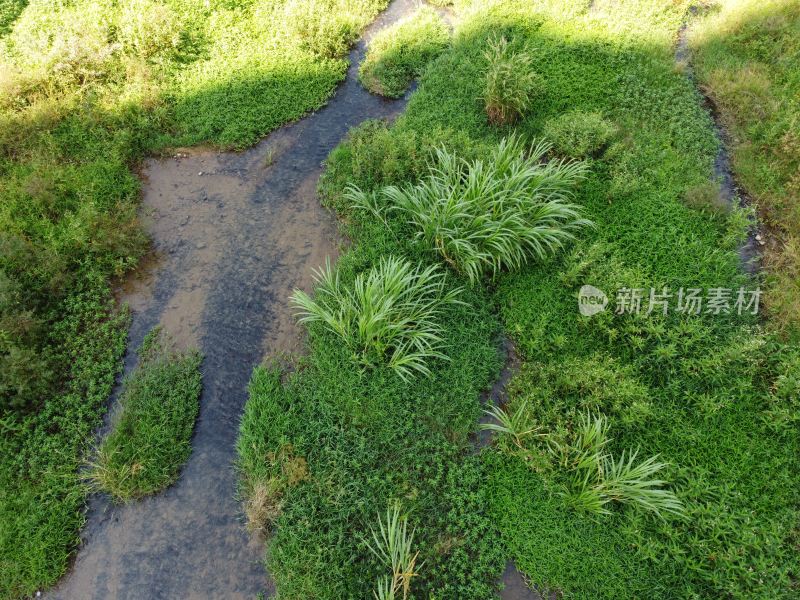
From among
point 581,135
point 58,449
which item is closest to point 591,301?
point 581,135

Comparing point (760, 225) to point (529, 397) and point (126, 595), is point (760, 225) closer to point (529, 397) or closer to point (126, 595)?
point (529, 397)

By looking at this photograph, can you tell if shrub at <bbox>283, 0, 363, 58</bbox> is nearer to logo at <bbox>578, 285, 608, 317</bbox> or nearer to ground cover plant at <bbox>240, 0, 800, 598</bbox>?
ground cover plant at <bbox>240, 0, 800, 598</bbox>

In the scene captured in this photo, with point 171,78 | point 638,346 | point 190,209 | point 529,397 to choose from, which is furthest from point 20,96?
point 638,346

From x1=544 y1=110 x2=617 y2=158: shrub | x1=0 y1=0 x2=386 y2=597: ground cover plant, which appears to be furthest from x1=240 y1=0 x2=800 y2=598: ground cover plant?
x1=0 y1=0 x2=386 y2=597: ground cover plant

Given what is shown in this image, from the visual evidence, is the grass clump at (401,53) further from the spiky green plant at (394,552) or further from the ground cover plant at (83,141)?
the spiky green plant at (394,552)

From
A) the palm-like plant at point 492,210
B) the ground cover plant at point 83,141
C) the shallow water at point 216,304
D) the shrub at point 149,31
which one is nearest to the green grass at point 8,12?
the ground cover plant at point 83,141
